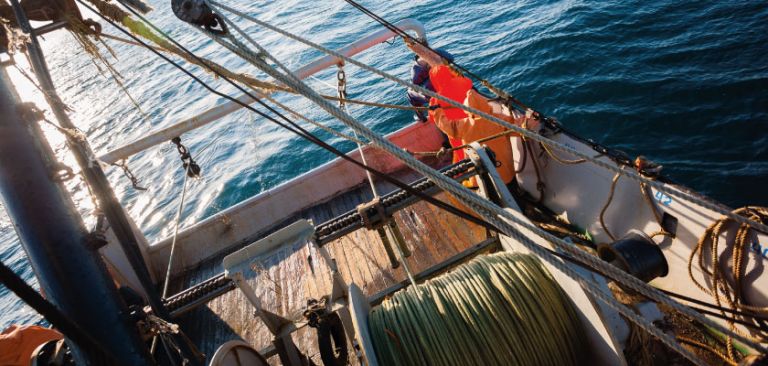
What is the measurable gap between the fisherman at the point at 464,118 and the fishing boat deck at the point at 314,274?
2.88 ft

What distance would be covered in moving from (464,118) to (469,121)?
39 cm

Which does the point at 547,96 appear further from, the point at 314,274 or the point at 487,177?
the point at 314,274

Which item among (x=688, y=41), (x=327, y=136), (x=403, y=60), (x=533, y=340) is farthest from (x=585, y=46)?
(x=533, y=340)

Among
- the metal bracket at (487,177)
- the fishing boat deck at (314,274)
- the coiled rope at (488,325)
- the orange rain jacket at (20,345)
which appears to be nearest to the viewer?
the coiled rope at (488,325)

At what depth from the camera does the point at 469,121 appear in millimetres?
5703

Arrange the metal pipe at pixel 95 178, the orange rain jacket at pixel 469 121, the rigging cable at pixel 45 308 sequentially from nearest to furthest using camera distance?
1. the rigging cable at pixel 45 308
2. the metal pipe at pixel 95 178
3. the orange rain jacket at pixel 469 121

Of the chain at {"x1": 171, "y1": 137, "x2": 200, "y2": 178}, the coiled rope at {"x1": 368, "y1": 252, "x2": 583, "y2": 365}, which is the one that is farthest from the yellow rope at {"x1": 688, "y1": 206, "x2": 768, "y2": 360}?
the chain at {"x1": 171, "y1": 137, "x2": 200, "y2": 178}

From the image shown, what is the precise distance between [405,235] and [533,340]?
3289mm

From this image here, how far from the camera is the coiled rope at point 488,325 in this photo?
9.11 feet

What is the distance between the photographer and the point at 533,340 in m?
2.82

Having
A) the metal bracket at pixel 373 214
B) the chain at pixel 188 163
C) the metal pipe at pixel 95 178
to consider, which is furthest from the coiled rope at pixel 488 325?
the chain at pixel 188 163

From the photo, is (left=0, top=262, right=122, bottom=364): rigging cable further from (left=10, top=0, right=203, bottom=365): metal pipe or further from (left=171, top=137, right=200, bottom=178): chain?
(left=171, top=137, right=200, bottom=178): chain

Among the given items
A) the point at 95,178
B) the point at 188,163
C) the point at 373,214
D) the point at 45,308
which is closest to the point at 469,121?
the point at 373,214

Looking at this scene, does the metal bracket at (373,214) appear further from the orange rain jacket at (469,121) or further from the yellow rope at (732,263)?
the yellow rope at (732,263)
